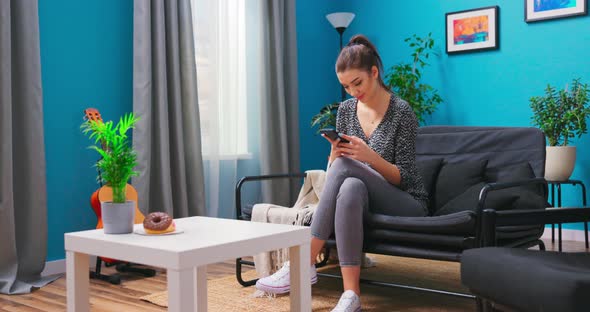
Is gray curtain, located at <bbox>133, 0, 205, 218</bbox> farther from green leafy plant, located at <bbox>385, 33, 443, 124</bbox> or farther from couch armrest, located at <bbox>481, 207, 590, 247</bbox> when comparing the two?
couch armrest, located at <bbox>481, 207, 590, 247</bbox>

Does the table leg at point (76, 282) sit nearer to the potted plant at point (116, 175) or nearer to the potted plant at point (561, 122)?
the potted plant at point (116, 175)

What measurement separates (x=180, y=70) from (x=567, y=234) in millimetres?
2691

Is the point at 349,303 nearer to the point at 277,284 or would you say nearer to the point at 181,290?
the point at 277,284

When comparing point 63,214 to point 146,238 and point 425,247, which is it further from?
point 425,247

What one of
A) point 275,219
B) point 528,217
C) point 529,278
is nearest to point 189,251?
point 529,278

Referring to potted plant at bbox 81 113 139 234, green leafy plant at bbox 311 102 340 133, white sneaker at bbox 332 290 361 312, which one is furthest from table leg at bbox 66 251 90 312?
green leafy plant at bbox 311 102 340 133

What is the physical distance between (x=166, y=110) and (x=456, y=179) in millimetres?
1734

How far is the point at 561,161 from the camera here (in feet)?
11.7

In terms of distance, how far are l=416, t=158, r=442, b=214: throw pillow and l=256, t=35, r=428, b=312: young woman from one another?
249 mm

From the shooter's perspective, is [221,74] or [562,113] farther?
[221,74]

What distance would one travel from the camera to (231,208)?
4.15 metres

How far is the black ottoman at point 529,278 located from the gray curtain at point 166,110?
221cm

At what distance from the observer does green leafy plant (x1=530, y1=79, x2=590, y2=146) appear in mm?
3611

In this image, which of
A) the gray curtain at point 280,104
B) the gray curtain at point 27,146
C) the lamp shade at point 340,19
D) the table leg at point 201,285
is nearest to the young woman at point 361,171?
the table leg at point 201,285
